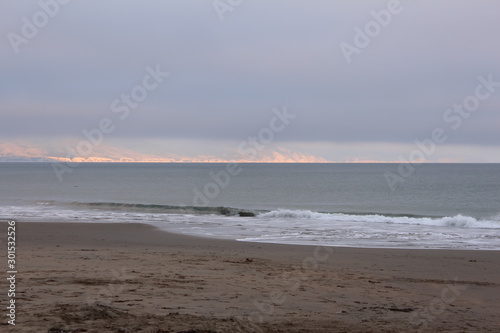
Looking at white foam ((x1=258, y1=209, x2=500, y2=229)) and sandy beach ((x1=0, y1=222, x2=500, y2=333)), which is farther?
white foam ((x1=258, y1=209, x2=500, y2=229))

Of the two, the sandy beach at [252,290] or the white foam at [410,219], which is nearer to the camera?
the sandy beach at [252,290]

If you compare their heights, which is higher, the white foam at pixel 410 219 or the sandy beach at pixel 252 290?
the white foam at pixel 410 219

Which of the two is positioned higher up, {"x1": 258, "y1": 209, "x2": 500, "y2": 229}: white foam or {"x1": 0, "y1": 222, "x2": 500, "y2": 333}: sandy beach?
{"x1": 258, "y1": 209, "x2": 500, "y2": 229}: white foam

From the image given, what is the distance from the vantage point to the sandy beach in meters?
6.75

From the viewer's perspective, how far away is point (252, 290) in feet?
30.3

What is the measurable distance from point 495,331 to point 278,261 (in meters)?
7.07

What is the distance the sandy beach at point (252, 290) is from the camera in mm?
6746

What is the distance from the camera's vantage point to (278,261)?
45.0 feet

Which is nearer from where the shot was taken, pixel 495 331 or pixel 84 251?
pixel 495 331

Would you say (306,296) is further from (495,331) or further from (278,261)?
(278,261)

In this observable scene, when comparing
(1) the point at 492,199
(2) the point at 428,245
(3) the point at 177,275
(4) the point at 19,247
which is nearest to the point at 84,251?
(4) the point at 19,247

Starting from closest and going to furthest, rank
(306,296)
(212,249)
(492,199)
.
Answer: (306,296), (212,249), (492,199)

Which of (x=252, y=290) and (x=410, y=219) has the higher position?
(x=410, y=219)

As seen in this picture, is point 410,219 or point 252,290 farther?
point 410,219
